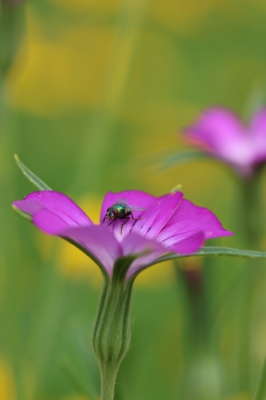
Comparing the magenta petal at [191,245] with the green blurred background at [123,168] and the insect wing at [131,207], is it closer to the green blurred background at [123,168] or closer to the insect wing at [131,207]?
the insect wing at [131,207]

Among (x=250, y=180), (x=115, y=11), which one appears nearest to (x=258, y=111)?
(x=250, y=180)

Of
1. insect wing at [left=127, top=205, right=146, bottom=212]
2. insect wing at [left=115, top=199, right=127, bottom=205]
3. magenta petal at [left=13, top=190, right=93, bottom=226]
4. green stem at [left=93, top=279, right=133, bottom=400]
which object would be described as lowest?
green stem at [left=93, top=279, right=133, bottom=400]

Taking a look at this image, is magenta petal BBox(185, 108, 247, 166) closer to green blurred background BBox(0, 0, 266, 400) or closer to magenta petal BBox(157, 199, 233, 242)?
green blurred background BBox(0, 0, 266, 400)

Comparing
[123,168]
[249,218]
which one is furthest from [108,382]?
[123,168]

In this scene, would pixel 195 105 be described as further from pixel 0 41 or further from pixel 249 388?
pixel 249 388

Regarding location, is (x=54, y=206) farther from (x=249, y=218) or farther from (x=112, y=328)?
(x=249, y=218)

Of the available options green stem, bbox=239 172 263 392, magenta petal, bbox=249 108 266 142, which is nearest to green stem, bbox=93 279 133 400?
green stem, bbox=239 172 263 392
